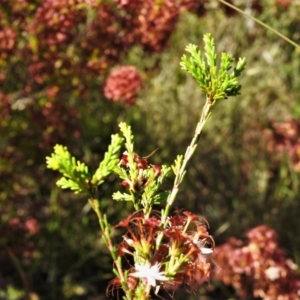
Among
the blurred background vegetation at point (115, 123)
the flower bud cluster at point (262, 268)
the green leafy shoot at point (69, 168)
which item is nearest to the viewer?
the green leafy shoot at point (69, 168)

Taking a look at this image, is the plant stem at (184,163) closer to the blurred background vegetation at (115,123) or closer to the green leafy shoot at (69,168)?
the green leafy shoot at (69,168)

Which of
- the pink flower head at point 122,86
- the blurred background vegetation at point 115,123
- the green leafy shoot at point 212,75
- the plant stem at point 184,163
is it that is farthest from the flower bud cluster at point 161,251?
the pink flower head at point 122,86

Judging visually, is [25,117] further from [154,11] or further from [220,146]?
[220,146]

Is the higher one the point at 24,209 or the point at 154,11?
the point at 154,11

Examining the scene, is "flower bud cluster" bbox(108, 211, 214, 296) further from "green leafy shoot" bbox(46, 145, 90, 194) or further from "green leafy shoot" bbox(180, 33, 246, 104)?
"green leafy shoot" bbox(180, 33, 246, 104)

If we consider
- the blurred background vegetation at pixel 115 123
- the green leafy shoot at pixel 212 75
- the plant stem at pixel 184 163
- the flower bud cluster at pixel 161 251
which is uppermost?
the green leafy shoot at pixel 212 75

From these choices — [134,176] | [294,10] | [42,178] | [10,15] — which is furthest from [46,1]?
[294,10]

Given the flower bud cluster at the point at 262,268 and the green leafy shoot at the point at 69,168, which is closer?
the green leafy shoot at the point at 69,168
